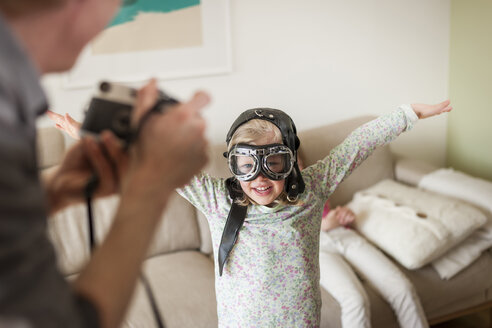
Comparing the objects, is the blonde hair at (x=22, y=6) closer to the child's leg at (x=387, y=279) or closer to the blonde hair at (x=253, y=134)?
the blonde hair at (x=253, y=134)

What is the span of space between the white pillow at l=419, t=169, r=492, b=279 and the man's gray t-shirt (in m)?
2.24

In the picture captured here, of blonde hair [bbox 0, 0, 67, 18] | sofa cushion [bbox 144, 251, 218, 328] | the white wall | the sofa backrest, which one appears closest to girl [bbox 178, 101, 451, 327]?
sofa cushion [bbox 144, 251, 218, 328]

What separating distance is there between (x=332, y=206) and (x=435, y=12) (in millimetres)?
1581

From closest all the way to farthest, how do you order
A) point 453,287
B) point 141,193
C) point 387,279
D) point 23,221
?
point 23,221
point 141,193
point 387,279
point 453,287

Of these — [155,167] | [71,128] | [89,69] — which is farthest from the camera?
[89,69]

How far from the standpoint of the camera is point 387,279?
A: 7.55 feet

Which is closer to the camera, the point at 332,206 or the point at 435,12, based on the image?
the point at 332,206

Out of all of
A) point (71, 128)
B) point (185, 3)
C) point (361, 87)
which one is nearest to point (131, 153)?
point (71, 128)

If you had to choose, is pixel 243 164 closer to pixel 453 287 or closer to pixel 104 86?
pixel 104 86

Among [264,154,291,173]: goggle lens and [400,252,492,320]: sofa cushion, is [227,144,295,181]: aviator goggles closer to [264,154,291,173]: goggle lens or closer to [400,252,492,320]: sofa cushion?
[264,154,291,173]: goggle lens

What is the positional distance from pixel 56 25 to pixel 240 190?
3.61ft

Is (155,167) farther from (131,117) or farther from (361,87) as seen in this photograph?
(361,87)

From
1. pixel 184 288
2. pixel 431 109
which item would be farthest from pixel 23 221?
pixel 184 288

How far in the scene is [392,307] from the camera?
2.27 meters
